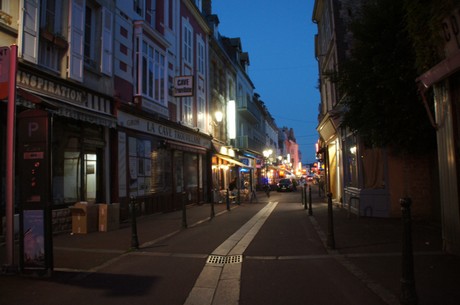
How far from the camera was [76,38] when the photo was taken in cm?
1134

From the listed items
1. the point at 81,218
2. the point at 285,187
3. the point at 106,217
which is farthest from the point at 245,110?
the point at 81,218

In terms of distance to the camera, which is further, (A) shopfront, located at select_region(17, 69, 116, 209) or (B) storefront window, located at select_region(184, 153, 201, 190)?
(B) storefront window, located at select_region(184, 153, 201, 190)

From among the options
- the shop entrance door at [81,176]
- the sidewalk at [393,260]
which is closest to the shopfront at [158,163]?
the shop entrance door at [81,176]

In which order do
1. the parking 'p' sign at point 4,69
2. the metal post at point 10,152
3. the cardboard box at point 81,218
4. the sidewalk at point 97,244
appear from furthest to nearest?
the cardboard box at point 81,218, the sidewalk at point 97,244, the parking 'p' sign at point 4,69, the metal post at point 10,152

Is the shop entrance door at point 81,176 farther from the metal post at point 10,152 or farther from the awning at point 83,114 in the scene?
the metal post at point 10,152

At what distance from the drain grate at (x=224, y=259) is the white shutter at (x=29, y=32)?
6416 millimetres

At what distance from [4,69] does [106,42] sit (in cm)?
751

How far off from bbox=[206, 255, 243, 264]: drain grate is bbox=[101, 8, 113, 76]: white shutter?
314 inches

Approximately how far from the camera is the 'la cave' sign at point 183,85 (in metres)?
17.7

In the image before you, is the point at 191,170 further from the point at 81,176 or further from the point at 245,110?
the point at 245,110

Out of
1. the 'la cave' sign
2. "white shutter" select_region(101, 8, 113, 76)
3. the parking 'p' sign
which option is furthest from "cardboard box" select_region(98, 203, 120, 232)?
the 'la cave' sign

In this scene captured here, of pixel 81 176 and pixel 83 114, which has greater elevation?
pixel 83 114

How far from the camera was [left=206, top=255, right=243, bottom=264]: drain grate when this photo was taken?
7.11 metres

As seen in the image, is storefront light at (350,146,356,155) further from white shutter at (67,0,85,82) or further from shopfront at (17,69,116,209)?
white shutter at (67,0,85,82)
